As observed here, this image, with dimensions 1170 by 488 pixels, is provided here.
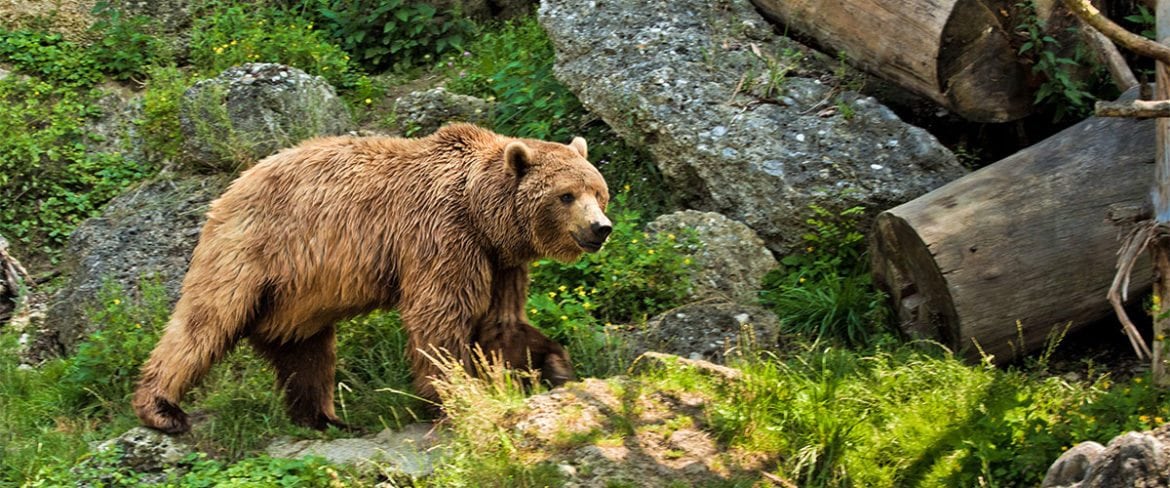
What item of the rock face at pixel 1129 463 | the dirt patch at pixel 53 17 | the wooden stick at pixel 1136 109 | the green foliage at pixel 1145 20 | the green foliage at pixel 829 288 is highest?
the dirt patch at pixel 53 17

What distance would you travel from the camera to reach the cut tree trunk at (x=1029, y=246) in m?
7.28

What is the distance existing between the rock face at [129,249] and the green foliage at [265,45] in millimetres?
1650

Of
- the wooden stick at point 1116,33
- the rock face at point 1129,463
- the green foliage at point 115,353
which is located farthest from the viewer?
the green foliage at point 115,353

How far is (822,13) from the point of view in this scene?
8.99 meters

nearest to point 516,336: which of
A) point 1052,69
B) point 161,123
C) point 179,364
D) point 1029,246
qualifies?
point 179,364

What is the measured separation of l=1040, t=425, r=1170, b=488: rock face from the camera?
15.7 feet

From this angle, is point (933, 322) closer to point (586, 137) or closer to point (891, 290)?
point (891, 290)

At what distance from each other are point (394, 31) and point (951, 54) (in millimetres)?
4598

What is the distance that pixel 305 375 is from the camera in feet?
24.7

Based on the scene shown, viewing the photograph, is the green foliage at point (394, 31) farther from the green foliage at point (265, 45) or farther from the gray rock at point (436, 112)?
the gray rock at point (436, 112)

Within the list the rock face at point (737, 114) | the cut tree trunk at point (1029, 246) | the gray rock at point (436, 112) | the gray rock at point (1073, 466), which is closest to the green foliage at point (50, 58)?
the gray rock at point (436, 112)

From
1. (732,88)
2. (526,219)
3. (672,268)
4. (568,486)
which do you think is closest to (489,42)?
(732,88)

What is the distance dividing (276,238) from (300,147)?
570 millimetres

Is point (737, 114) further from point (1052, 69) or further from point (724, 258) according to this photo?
point (1052, 69)
